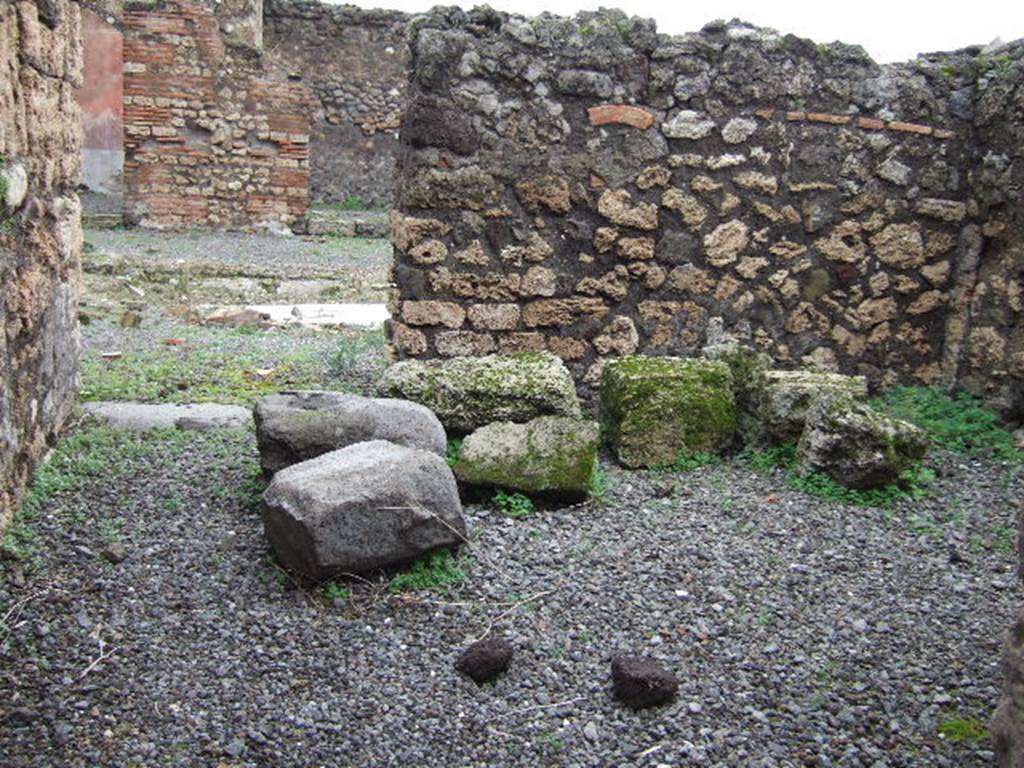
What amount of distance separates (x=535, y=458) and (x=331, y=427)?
0.84 meters

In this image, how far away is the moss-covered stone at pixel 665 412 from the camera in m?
4.51

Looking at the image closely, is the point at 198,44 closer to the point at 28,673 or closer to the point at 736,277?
the point at 736,277

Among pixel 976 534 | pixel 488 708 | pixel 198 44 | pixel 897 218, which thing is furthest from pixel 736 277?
pixel 198 44

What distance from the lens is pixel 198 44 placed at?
42.6ft

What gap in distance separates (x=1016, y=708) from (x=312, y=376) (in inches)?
187

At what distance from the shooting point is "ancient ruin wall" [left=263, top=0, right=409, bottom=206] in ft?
57.4

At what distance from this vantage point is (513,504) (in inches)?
151

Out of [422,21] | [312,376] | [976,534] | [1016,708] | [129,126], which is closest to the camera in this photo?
[1016,708]

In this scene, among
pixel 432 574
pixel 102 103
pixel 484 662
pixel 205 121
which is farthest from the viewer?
pixel 102 103

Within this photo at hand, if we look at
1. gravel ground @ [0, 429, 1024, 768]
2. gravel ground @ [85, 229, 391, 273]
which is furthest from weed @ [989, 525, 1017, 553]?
gravel ground @ [85, 229, 391, 273]

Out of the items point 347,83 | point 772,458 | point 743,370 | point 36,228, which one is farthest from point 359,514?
point 347,83

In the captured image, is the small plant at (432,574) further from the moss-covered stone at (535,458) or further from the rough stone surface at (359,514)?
the moss-covered stone at (535,458)

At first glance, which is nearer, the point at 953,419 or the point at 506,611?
the point at 506,611

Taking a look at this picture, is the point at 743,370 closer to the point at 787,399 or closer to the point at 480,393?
the point at 787,399
